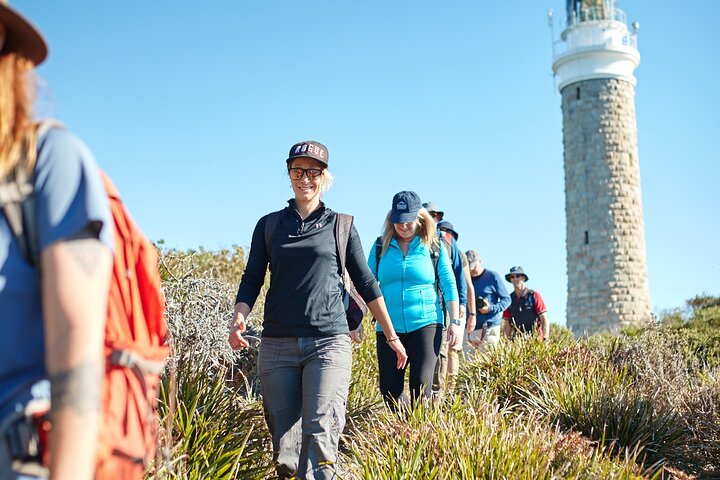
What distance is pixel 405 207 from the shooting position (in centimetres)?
636

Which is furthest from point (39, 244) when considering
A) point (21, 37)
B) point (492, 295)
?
point (492, 295)

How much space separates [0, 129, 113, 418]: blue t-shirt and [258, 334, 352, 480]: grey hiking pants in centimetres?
296

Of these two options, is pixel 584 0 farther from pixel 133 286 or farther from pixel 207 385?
pixel 133 286

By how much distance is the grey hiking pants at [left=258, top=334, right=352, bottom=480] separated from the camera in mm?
4555

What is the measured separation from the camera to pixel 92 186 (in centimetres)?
170

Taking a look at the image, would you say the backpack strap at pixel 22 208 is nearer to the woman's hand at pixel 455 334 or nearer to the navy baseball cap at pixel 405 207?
the navy baseball cap at pixel 405 207

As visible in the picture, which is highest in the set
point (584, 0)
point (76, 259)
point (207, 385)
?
point (584, 0)

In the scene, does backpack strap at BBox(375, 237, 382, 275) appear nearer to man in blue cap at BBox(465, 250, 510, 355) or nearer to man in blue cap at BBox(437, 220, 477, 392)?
man in blue cap at BBox(437, 220, 477, 392)

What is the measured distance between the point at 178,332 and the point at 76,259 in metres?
5.67

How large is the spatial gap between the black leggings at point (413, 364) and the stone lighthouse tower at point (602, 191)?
76.1 feet

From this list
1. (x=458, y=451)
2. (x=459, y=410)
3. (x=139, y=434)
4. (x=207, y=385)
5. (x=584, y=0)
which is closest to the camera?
(x=139, y=434)

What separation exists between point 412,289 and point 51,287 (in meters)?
4.74

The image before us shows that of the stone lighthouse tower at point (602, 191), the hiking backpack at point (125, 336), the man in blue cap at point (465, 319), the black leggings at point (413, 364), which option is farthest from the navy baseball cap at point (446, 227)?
the stone lighthouse tower at point (602, 191)

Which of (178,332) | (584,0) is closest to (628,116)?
(584,0)
